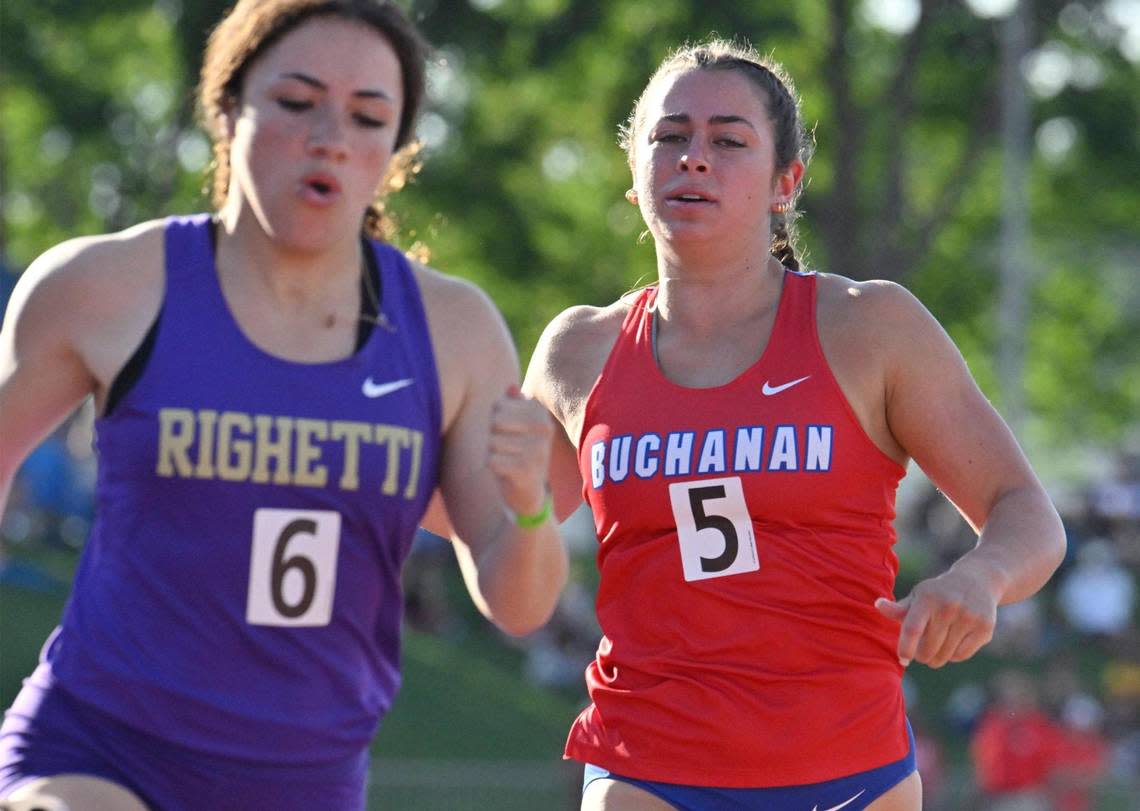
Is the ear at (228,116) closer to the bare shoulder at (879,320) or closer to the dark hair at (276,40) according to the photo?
the dark hair at (276,40)

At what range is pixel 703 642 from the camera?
4527mm

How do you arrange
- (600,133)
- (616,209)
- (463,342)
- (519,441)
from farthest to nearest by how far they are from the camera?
(616,209) → (600,133) → (463,342) → (519,441)

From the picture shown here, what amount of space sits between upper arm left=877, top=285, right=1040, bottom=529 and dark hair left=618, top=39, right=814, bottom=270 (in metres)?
0.62

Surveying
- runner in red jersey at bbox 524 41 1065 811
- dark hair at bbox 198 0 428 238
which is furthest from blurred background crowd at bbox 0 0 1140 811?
dark hair at bbox 198 0 428 238

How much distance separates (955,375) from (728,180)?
0.71 m

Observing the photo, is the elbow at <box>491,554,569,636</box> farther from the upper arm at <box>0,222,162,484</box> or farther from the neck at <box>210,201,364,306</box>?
the upper arm at <box>0,222,162,484</box>

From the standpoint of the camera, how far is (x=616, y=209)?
26.0 metres

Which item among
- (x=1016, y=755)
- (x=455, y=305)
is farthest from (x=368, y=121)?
(x=1016, y=755)

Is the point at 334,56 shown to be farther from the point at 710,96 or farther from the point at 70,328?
the point at 710,96

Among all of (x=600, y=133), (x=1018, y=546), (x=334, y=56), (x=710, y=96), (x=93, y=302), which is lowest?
(x=1018, y=546)

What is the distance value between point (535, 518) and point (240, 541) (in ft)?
1.73

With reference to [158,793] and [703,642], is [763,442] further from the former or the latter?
[158,793]

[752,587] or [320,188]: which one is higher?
[320,188]

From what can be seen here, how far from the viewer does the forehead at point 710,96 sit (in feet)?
15.8
